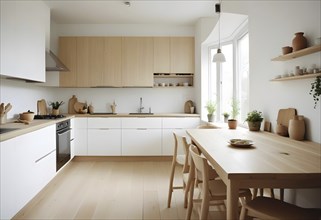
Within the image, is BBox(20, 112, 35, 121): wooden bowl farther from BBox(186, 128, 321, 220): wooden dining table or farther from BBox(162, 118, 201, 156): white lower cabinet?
BBox(186, 128, 321, 220): wooden dining table

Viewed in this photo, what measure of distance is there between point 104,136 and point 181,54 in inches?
90.8

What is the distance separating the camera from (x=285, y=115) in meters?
2.59

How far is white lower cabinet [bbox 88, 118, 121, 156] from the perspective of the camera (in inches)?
196

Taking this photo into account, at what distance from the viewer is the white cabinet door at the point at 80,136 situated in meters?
4.96

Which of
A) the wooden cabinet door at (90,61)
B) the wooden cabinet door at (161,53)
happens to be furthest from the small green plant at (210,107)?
the wooden cabinet door at (90,61)

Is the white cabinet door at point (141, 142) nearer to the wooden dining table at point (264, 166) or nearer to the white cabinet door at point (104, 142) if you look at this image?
the white cabinet door at point (104, 142)

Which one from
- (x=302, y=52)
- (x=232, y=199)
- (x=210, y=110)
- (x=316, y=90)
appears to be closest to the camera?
(x=232, y=199)

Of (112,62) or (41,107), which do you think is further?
(112,62)

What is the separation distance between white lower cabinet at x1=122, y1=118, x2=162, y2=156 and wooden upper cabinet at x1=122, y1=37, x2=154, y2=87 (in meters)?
0.81

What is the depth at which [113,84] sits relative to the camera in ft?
17.3

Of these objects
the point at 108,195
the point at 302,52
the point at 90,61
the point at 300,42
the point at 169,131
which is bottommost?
the point at 108,195

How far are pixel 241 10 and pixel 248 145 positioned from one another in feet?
7.38

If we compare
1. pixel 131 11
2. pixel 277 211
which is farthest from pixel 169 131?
pixel 277 211

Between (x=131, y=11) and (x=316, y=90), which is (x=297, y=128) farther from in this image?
(x=131, y=11)
